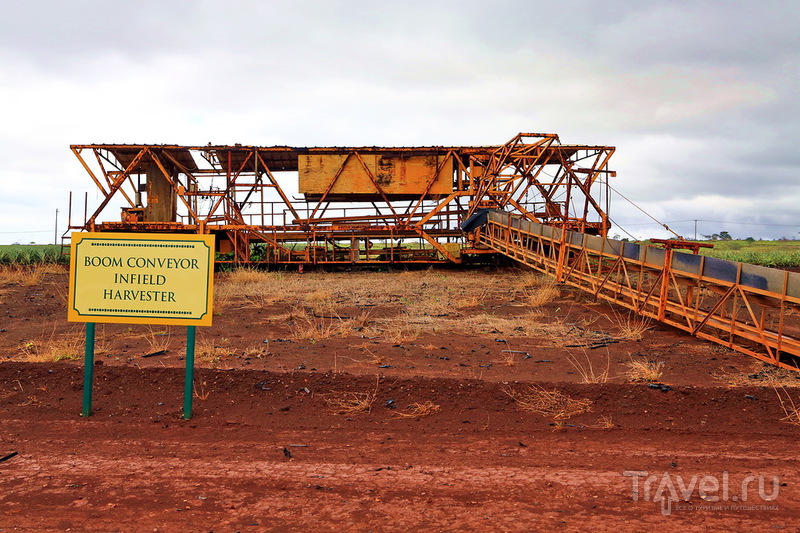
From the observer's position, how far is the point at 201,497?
406 cm

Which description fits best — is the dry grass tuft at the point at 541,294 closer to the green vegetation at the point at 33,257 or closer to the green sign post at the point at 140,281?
the green sign post at the point at 140,281

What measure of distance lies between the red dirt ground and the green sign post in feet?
2.97

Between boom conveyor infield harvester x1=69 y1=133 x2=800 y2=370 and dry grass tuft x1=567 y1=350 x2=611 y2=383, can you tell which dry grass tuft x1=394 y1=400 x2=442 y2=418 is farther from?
boom conveyor infield harvester x1=69 y1=133 x2=800 y2=370

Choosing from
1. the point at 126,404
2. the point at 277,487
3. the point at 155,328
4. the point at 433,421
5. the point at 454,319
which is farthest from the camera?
the point at 454,319

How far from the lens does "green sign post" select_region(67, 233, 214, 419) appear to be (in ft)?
19.4

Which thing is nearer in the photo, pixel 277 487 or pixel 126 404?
pixel 277 487

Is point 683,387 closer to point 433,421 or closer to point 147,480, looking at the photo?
point 433,421

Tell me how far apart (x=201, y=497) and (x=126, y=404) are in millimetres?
2849

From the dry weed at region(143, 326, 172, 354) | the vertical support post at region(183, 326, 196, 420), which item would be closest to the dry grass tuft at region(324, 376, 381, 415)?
the vertical support post at region(183, 326, 196, 420)

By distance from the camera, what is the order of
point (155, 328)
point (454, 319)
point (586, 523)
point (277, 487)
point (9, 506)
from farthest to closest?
point (454, 319) → point (155, 328) → point (277, 487) → point (9, 506) → point (586, 523)

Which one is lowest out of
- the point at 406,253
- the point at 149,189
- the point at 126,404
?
the point at 126,404

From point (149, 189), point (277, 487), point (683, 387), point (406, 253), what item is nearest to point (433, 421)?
point (277, 487)

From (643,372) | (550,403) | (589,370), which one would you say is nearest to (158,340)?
(550,403)

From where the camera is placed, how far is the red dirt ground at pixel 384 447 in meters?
3.82
